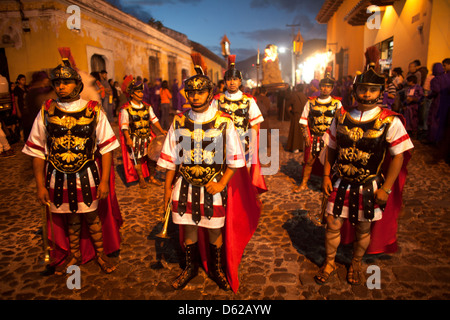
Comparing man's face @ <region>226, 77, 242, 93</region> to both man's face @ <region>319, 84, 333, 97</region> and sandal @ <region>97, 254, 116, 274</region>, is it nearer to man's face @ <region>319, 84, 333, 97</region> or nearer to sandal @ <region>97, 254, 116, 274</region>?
man's face @ <region>319, 84, 333, 97</region>

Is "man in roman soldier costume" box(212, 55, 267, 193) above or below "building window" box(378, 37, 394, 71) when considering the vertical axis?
below

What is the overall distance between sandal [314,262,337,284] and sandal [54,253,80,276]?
2630mm

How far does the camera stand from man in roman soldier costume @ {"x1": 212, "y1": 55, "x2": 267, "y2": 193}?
16.3 ft

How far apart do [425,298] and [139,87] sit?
5.17 m

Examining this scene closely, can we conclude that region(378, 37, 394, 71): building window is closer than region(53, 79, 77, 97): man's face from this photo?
No

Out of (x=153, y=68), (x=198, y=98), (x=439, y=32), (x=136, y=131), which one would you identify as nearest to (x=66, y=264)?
(x=198, y=98)

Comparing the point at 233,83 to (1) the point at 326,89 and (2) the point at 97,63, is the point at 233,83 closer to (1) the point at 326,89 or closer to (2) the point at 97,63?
(1) the point at 326,89

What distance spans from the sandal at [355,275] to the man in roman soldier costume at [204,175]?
1155 millimetres

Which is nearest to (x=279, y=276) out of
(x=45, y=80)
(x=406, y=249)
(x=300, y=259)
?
(x=300, y=259)

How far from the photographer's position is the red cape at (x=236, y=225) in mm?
3002

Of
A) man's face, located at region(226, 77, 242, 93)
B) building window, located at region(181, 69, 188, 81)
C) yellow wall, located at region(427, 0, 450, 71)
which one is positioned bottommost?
man's face, located at region(226, 77, 242, 93)

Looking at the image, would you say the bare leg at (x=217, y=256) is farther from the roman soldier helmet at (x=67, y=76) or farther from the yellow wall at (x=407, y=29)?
the yellow wall at (x=407, y=29)

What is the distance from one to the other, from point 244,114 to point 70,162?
285cm

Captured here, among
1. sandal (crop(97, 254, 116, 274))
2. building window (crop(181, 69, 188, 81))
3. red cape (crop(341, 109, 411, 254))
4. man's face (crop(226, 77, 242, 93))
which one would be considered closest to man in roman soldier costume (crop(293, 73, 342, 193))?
man's face (crop(226, 77, 242, 93))
